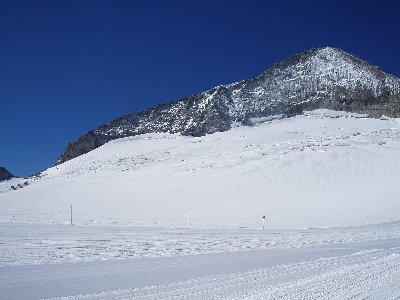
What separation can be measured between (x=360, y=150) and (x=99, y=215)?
1770cm

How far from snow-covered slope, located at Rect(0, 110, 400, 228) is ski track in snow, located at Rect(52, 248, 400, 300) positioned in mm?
9295

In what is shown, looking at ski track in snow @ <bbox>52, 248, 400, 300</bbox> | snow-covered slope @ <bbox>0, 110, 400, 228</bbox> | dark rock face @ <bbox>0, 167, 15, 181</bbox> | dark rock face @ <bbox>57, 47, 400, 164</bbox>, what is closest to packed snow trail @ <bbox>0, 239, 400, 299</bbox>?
ski track in snow @ <bbox>52, 248, 400, 300</bbox>

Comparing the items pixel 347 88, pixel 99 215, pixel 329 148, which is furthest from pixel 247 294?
pixel 347 88

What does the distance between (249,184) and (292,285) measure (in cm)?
1788

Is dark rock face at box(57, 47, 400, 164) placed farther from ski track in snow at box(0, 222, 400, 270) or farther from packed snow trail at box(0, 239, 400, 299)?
packed snow trail at box(0, 239, 400, 299)

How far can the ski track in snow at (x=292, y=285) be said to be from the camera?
464cm

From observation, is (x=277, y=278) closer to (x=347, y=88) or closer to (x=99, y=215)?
(x=99, y=215)

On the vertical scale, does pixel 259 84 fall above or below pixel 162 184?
above

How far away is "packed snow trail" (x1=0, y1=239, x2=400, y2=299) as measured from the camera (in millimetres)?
4719

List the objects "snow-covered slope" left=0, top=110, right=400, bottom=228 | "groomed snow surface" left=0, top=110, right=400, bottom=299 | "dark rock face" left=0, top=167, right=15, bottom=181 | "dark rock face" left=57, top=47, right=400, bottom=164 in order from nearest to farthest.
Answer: "groomed snow surface" left=0, top=110, right=400, bottom=299
"snow-covered slope" left=0, top=110, right=400, bottom=228
"dark rock face" left=57, top=47, right=400, bottom=164
"dark rock face" left=0, top=167, right=15, bottom=181

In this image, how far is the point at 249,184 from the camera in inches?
905

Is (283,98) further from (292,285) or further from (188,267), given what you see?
(292,285)

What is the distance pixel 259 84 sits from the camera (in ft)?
163

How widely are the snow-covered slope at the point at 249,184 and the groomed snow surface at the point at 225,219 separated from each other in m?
0.10
